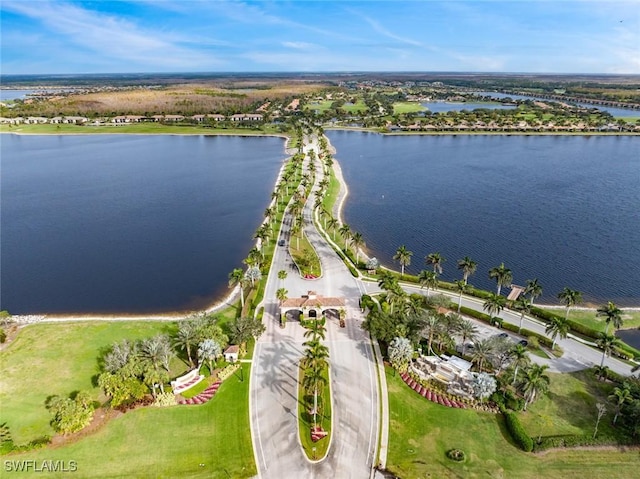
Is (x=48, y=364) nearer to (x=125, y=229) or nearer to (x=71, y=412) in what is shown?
(x=71, y=412)

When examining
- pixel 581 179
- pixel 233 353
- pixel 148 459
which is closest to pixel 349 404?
pixel 233 353

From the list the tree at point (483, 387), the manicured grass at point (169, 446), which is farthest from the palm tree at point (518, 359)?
the manicured grass at point (169, 446)

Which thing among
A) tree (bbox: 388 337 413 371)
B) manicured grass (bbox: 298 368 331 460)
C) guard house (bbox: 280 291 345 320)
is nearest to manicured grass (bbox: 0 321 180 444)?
guard house (bbox: 280 291 345 320)

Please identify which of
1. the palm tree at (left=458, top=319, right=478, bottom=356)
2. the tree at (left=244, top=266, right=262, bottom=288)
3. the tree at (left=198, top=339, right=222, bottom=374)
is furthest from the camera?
the tree at (left=244, top=266, right=262, bottom=288)

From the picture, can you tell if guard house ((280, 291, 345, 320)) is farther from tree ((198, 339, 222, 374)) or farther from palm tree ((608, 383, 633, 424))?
palm tree ((608, 383, 633, 424))

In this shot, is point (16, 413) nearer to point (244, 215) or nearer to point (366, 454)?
point (366, 454)
